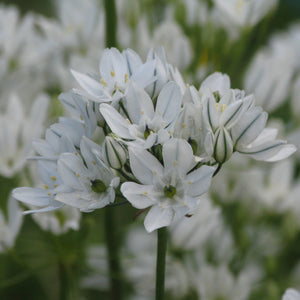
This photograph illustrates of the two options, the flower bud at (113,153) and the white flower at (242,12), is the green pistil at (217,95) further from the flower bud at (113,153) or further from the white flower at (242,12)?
the white flower at (242,12)

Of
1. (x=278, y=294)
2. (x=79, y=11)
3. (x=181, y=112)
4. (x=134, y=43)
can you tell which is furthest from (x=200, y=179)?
(x=79, y=11)

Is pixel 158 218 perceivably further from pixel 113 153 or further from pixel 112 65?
pixel 112 65

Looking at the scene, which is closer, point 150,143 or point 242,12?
point 150,143

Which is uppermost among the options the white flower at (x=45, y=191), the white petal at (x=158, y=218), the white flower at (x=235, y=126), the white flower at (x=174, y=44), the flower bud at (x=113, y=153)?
the white flower at (x=174, y=44)

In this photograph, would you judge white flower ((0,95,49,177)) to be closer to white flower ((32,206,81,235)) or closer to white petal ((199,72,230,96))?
white flower ((32,206,81,235))

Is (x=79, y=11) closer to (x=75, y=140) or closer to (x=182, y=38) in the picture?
(x=182, y=38)

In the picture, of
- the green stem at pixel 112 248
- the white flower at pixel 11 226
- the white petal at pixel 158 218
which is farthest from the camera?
the green stem at pixel 112 248

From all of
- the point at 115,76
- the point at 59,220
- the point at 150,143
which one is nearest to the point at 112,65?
the point at 115,76

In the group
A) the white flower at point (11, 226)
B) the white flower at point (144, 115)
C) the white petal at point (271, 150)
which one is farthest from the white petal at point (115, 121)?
the white flower at point (11, 226)
